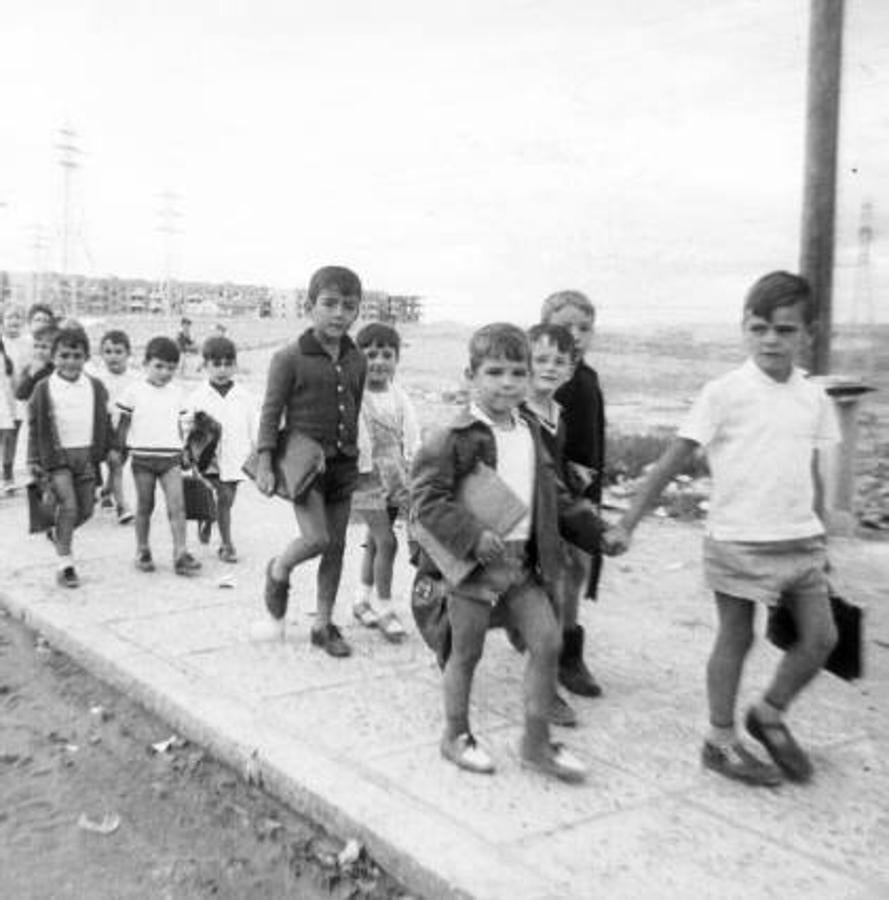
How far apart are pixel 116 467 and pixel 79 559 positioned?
1.80m

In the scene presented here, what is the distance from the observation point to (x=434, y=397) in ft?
71.8

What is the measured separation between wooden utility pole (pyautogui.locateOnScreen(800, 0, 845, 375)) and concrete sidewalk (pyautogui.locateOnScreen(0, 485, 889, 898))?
2309mm

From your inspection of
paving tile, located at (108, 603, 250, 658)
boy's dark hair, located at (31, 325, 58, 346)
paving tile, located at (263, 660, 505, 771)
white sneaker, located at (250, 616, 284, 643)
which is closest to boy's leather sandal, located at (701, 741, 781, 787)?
paving tile, located at (263, 660, 505, 771)

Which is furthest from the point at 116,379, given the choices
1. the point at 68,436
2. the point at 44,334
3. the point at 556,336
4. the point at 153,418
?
the point at 556,336

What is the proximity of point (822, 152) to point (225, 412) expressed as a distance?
14.8ft

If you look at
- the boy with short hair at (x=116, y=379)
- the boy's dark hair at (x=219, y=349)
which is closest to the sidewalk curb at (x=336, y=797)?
the boy's dark hair at (x=219, y=349)

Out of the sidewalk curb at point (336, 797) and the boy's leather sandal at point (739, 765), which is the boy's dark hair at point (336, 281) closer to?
the sidewalk curb at point (336, 797)

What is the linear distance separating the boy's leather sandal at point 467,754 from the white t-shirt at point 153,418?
13.3ft

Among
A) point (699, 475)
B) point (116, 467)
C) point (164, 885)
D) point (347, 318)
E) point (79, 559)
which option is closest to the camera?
point (164, 885)

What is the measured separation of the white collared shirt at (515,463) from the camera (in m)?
4.24

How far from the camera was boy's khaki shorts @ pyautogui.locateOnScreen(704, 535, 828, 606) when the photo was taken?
4066 mm

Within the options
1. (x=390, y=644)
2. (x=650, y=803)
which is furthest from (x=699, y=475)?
(x=650, y=803)

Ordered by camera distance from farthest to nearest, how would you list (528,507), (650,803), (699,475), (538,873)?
(699,475) → (528,507) → (650,803) → (538,873)

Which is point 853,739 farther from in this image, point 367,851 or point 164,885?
point 164,885
